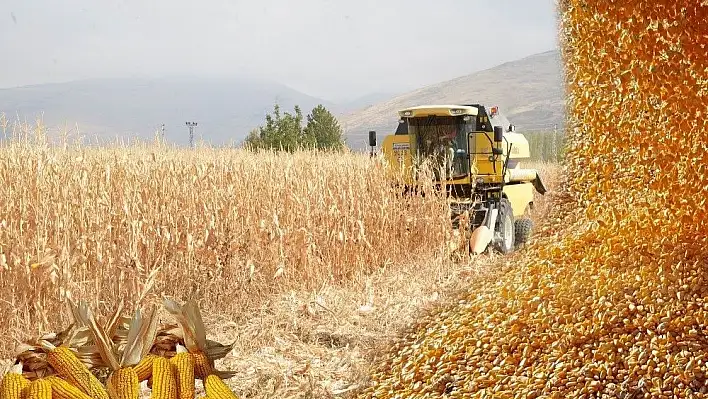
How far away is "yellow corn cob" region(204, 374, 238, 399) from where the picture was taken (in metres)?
1.30

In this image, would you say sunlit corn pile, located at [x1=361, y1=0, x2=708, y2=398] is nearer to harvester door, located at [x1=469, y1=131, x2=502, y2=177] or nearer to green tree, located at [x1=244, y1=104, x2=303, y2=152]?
harvester door, located at [x1=469, y1=131, x2=502, y2=177]

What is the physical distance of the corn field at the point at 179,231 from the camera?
3078mm

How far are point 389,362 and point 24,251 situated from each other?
5.67ft

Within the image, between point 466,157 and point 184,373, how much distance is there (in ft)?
15.0

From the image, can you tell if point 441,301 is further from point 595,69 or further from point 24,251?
point 24,251

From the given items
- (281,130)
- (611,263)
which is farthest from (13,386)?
(281,130)

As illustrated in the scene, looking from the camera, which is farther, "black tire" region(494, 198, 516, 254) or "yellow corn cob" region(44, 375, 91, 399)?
"black tire" region(494, 198, 516, 254)

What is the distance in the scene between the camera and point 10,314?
299 cm

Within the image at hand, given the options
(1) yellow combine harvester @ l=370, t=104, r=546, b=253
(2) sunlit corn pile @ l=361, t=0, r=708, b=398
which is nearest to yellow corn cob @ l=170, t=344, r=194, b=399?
(2) sunlit corn pile @ l=361, t=0, r=708, b=398

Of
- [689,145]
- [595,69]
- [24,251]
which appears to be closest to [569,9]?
[595,69]

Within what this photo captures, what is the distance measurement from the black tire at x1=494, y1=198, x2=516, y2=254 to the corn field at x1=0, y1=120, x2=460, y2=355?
2.17 feet

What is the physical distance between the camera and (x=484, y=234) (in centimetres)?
525

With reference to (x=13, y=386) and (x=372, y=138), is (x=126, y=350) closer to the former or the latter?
(x=13, y=386)

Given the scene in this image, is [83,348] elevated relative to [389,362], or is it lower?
elevated
